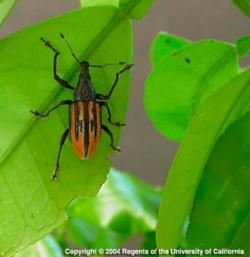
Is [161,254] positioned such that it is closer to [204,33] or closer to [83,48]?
[83,48]

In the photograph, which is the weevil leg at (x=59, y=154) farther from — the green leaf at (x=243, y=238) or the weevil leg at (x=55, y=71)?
the green leaf at (x=243, y=238)

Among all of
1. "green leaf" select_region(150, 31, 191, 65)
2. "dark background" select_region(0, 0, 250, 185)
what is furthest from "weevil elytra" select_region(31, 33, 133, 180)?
"dark background" select_region(0, 0, 250, 185)

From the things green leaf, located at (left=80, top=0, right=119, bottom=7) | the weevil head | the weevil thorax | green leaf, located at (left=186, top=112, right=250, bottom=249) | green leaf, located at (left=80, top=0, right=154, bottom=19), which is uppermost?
green leaf, located at (left=80, top=0, right=119, bottom=7)

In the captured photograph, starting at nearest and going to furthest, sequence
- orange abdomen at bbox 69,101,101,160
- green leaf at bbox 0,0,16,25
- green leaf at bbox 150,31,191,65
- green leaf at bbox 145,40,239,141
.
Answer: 1. green leaf at bbox 0,0,16,25
2. orange abdomen at bbox 69,101,101,160
3. green leaf at bbox 145,40,239,141
4. green leaf at bbox 150,31,191,65

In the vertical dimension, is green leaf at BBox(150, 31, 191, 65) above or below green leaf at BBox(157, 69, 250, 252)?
above

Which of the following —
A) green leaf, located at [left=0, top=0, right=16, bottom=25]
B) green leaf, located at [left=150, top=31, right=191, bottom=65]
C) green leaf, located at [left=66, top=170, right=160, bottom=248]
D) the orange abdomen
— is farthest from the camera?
green leaf, located at [left=66, top=170, right=160, bottom=248]

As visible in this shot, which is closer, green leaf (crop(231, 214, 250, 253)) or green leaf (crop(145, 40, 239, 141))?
green leaf (crop(231, 214, 250, 253))

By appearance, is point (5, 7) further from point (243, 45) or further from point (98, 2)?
point (243, 45)

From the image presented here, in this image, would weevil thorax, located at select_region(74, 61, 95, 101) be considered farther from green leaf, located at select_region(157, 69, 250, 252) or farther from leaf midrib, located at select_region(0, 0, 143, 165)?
green leaf, located at select_region(157, 69, 250, 252)
